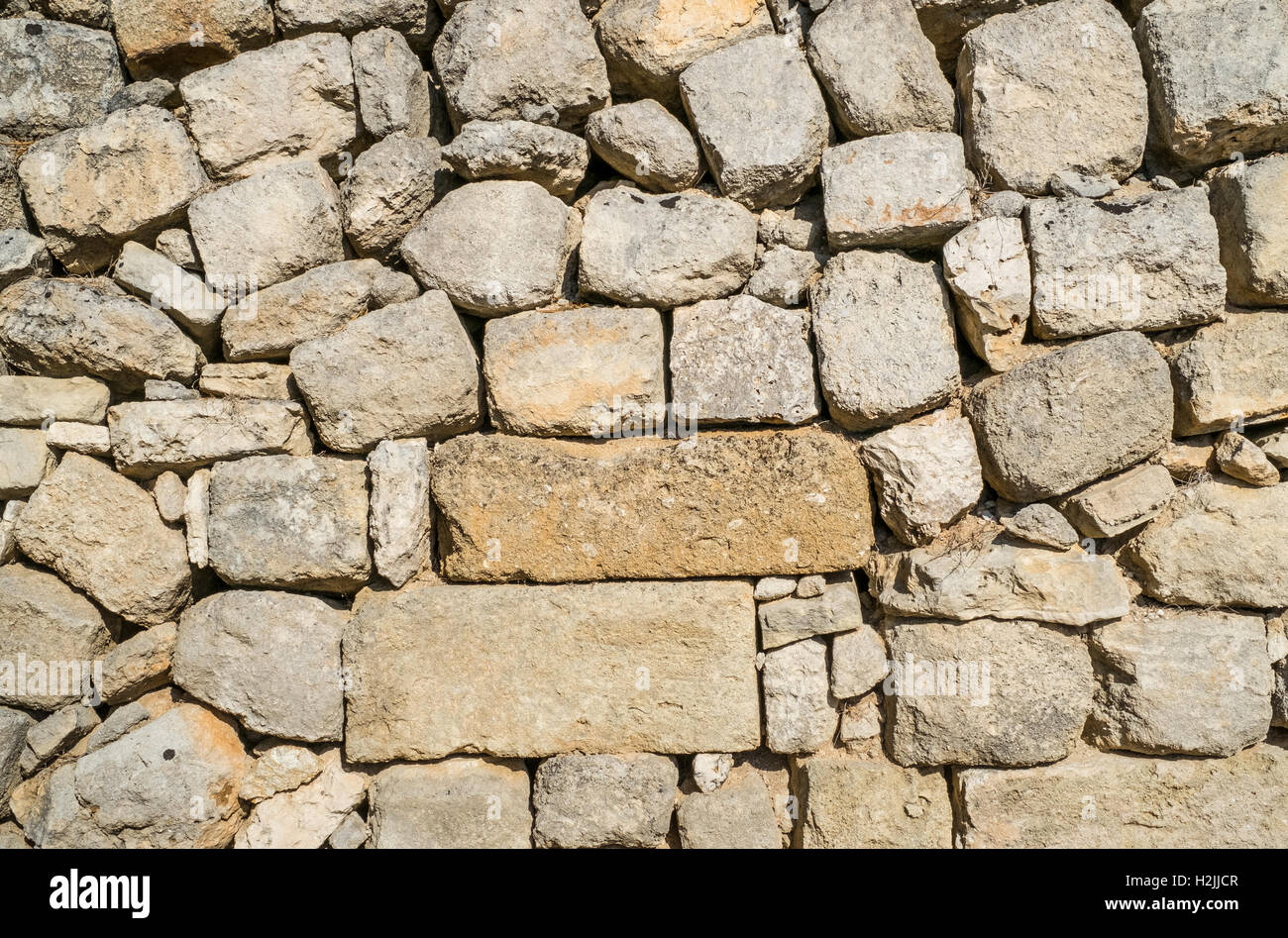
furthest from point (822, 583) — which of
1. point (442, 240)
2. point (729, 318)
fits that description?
point (442, 240)

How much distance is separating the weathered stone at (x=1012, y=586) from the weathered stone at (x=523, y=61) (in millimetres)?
1977

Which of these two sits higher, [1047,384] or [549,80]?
[549,80]

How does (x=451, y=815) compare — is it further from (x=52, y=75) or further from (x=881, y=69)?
(x=52, y=75)

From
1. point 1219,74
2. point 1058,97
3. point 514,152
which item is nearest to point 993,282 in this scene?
point 1058,97

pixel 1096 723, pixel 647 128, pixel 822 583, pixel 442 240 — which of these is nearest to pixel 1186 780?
pixel 1096 723

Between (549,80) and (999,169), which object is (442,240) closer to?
(549,80)

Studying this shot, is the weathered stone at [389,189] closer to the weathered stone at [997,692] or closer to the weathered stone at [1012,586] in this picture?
the weathered stone at [1012,586]

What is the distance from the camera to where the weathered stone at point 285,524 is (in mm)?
2957

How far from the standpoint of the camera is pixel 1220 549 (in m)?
2.81

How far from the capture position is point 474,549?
294 cm

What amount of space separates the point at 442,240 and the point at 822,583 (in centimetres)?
172

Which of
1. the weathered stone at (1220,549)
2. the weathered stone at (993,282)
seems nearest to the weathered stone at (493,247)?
the weathered stone at (993,282)

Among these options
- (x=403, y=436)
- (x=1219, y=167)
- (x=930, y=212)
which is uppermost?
(x=1219, y=167)

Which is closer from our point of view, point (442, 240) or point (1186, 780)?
point (1186, 780)
